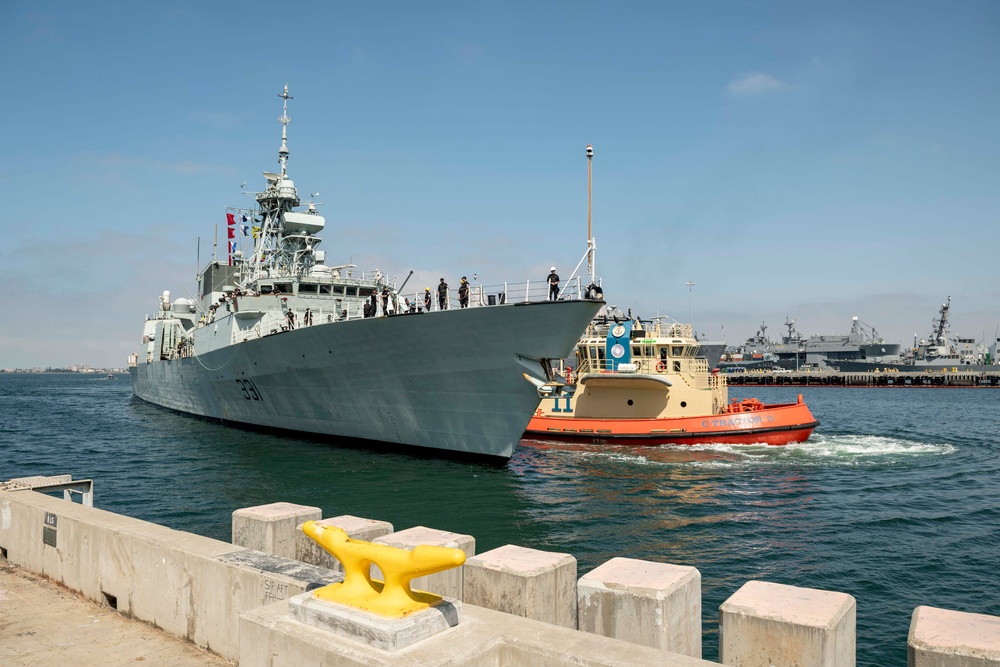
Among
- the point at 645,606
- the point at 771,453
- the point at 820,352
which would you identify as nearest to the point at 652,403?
the point at 771,453

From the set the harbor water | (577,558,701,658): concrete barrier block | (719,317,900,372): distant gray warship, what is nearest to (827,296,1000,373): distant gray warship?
(719,317,900,372): distant gray warship

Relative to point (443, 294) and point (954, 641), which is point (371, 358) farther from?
point (954, 641)

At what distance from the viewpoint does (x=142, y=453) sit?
23203 mm

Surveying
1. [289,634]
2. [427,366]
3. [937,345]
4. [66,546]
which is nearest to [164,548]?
[66,546]

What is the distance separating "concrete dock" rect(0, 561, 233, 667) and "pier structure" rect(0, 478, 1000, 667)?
0.09m

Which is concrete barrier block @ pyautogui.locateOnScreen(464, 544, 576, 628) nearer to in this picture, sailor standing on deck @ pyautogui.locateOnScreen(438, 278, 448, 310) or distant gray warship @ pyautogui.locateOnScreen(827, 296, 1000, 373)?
sailor standing on deck @ pyautogui.locateOnScreen(438, 278, 448, 310)

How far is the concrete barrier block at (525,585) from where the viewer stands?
4.09 m

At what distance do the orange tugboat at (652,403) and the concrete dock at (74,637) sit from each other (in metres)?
21.4

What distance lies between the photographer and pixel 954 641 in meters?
3.07

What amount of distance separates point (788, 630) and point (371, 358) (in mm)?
17466

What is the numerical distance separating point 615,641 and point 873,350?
386 feet

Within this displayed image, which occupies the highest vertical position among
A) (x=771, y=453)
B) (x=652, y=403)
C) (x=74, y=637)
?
(x=652, y=403)

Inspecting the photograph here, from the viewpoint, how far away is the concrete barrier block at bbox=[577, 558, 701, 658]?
12.9 ft

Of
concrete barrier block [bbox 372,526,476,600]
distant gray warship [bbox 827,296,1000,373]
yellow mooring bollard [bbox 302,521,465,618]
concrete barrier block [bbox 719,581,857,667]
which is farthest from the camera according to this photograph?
distant gray warship [bbox 827,296,1000,373]
